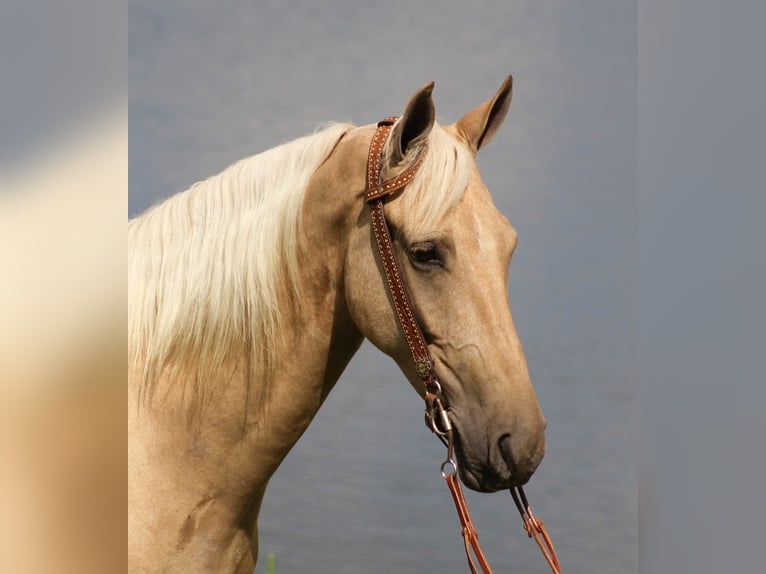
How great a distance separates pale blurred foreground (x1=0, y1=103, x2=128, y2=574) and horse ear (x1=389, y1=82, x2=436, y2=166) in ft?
1.34

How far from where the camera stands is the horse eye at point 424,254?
3.84ft

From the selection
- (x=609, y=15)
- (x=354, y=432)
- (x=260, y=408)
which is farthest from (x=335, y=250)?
(x=609, y=15)

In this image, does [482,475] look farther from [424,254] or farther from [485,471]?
[424,254]

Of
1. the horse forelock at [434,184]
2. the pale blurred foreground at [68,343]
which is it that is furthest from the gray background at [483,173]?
the pale blurred foreground at [68,343]

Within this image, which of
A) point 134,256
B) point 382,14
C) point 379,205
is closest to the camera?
point 379,205

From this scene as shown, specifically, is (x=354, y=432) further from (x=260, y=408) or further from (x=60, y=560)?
(x=60, y=560)

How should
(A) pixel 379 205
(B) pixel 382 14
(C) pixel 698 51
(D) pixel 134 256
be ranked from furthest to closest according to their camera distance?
(B) pixel 382 14, (C) pixel 698 51, (D) pixel 134 256, (A) pixel 379 205

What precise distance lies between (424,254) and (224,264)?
318 millimetres

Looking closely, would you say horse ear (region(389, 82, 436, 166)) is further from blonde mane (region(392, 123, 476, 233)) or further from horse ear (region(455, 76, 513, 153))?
horse ear (region(455, 76, 513, 153))

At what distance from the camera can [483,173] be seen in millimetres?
1526

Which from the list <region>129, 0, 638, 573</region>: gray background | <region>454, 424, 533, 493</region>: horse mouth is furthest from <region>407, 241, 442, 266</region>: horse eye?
<region>129, 0, 638, 573</region>: gray background

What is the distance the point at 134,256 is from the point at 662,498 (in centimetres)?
103

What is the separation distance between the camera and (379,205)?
3.88 ft

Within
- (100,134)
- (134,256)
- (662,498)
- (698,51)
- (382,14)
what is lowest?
(662,498)
